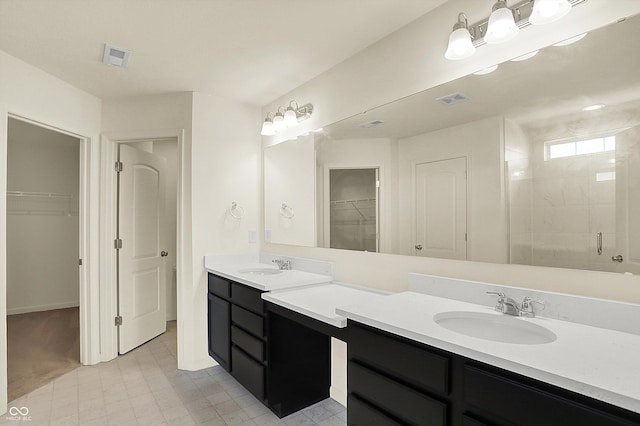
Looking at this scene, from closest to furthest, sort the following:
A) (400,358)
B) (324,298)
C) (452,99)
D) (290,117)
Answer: (400,358) → (452,99) → (324,298) → (290,117)

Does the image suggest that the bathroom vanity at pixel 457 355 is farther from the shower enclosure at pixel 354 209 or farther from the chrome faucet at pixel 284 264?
the chrome faucet at pixel 284 264

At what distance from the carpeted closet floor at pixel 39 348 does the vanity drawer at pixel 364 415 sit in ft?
7.98

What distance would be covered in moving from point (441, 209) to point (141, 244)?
2.89 m

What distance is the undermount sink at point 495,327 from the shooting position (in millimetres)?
1263

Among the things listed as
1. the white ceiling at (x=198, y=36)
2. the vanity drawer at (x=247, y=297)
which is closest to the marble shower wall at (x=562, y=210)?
the white ceiling at (x=198, y=36)

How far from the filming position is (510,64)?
1.43 meters

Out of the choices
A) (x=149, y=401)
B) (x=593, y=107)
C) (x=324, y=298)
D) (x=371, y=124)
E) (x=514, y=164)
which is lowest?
(x=149, y=401)

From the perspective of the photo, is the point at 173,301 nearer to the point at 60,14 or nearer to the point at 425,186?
the point at 60,14

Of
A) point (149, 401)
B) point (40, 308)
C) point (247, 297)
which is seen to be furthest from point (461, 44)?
point (40, 308)

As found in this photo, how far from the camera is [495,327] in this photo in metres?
1.39

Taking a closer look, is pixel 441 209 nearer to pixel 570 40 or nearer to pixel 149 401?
pixel 570 40

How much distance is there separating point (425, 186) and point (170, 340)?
3.03 meters

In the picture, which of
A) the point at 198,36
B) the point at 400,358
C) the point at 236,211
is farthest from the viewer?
the point at 236,211

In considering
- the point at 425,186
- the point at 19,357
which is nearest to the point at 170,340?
the point at 19,357
